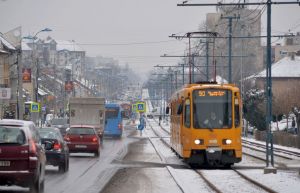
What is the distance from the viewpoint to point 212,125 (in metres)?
33.5

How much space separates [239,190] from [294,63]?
95.6 m

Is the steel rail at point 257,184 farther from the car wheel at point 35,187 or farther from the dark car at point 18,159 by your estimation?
the dark car at point 18,159

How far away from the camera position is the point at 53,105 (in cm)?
13588

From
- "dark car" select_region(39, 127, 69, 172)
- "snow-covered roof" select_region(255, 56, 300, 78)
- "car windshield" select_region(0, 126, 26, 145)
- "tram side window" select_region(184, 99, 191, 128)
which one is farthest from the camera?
"snow-covered roof" select_region(255, 56, 300, 78)

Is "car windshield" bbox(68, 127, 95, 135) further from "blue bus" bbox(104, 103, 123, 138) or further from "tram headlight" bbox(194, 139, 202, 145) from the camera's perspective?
"blue bus" bbox(104, 103, 123, 138)

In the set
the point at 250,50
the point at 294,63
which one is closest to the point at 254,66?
the point at 250,50

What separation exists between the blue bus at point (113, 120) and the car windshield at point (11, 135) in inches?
2267

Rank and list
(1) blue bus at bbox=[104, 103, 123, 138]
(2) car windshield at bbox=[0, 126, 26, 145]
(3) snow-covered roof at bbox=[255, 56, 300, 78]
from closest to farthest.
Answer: (2) car windshield at bbox=[0, 126, 26, 145] → (1) blue bus at bbox=[104, 103, 123, 138] → (3) snow-covered roof at bbox=[255, 56, 300, 78]

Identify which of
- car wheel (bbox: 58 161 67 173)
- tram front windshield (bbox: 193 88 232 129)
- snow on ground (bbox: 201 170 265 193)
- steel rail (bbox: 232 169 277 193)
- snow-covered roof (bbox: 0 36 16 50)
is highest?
snow-covered roof (bbox: 0 36 16 50)

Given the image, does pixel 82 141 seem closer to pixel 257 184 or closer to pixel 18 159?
pixel 257 184

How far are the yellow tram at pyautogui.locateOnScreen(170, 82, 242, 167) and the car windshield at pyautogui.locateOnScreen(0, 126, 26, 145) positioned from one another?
14052 mm

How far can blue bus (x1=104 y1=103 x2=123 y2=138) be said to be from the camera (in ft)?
257

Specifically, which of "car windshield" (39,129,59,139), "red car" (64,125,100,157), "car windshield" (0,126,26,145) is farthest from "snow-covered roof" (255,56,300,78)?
"car windshield" (0,126,26,145)

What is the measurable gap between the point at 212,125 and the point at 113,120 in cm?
4514
